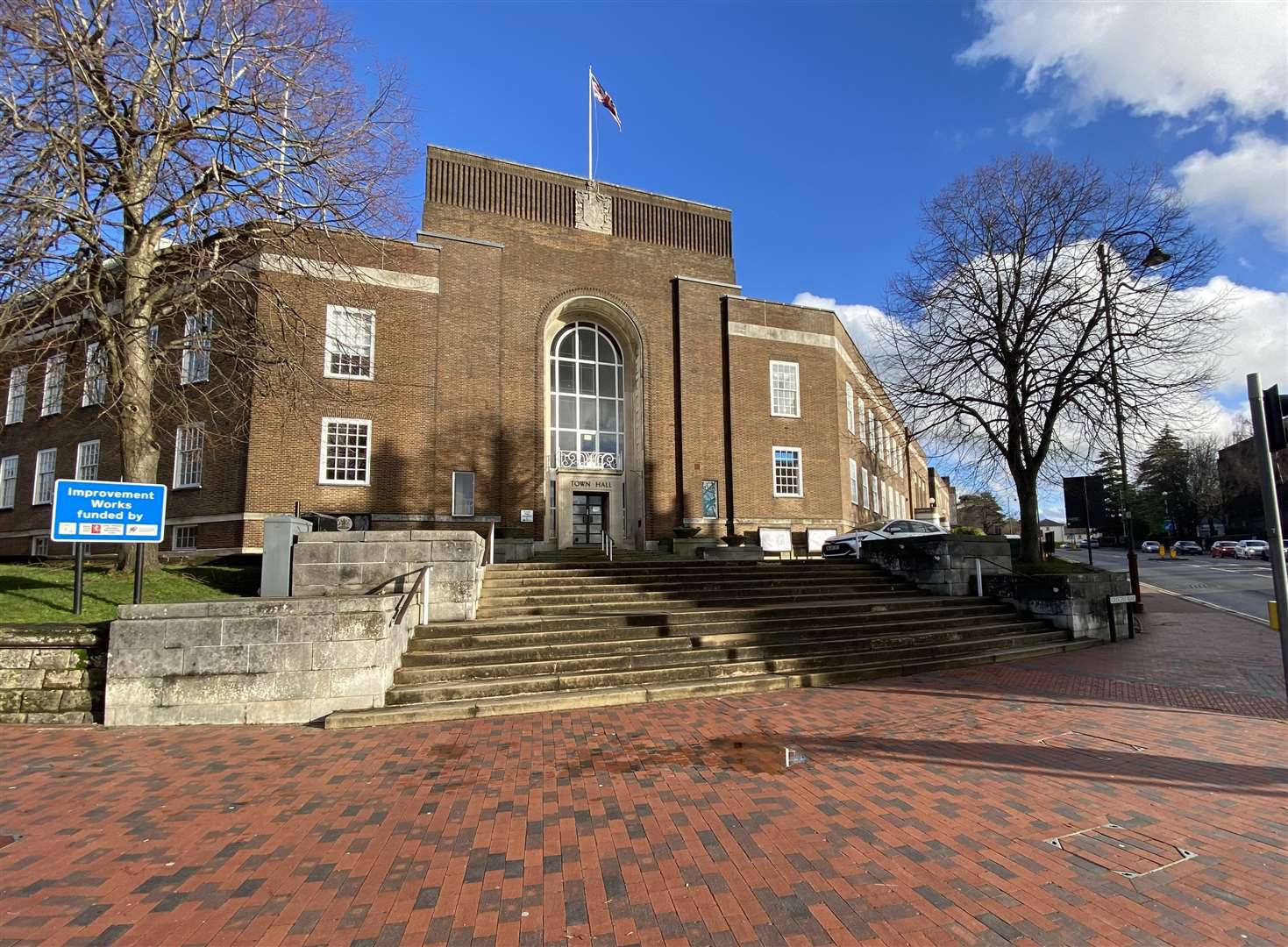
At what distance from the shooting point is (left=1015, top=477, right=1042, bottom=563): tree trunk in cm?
1772

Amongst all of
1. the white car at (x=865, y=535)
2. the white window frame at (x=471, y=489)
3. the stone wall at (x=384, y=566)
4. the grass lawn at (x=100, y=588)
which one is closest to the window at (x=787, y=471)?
the white car at (x=865, y=535)

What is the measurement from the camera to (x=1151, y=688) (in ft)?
29.7

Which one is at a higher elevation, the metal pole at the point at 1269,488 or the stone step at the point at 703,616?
the metal pole at the point at 1269,488

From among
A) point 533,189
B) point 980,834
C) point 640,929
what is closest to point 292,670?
point 640,929

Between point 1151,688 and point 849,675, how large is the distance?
4.06 metres

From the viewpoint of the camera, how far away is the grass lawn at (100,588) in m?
9.07

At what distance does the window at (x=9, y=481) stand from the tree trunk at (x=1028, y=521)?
118 ft

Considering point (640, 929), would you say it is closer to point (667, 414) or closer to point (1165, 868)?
point (1165, 868)

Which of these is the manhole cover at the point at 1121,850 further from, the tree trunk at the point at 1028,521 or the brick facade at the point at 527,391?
the brick facade at the point at 527,391

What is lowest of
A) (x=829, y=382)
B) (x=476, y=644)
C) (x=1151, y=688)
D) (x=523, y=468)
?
(x=1151, y=688)

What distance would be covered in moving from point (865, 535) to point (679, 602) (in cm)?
1051

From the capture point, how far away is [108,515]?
8164mm

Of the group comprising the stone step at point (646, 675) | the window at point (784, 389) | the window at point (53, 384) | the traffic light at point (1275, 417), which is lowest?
the stone step at point (646, 675)

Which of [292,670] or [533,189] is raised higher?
[533,189]
